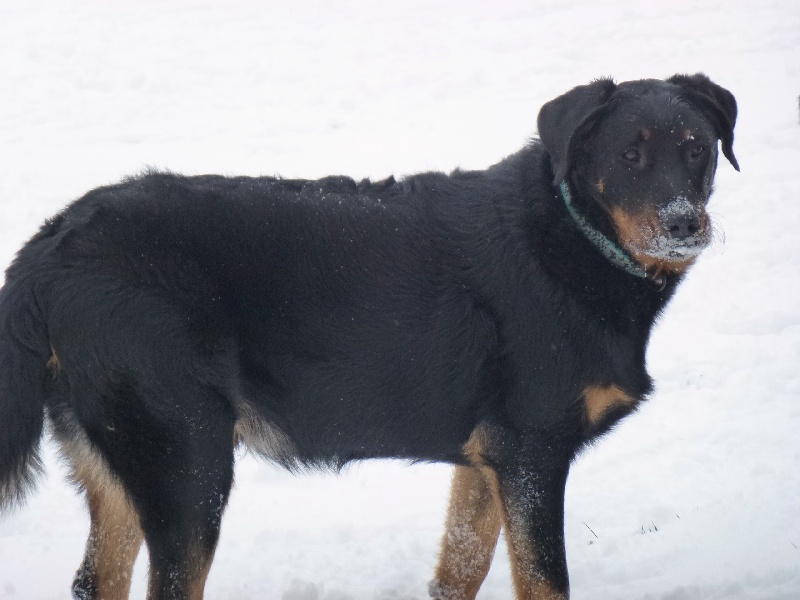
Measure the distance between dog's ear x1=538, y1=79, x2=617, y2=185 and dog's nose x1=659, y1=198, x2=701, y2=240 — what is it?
1.52 feet

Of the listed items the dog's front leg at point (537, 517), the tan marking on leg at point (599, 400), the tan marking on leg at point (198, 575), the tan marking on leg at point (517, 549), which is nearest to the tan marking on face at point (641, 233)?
the tan marking on leg at point (599, 400)

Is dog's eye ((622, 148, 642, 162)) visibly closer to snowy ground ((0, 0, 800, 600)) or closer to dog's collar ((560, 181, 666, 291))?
dog's collar ((560, 181, 666, 291))

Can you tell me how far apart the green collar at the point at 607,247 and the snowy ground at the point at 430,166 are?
1.67 meters

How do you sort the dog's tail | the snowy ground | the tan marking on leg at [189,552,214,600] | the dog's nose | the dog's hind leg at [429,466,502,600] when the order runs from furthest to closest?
the snowy ground → the dog's hind leg at [429,466,502,600] → the dog's nose → the tan marking on leg at [189,552,214,600] → the dog's tail

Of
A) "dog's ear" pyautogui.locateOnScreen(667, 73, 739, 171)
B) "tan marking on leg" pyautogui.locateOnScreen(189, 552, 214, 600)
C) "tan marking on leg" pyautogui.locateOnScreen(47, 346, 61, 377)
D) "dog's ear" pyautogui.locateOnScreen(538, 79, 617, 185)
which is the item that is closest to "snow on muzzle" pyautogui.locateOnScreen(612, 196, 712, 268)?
"dog's ear" pyautogui.locateOnScreen(538, 79, 617, 185)

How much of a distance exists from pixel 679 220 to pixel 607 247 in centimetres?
35

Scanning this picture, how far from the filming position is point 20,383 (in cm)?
359

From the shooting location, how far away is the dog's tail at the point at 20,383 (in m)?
3.59

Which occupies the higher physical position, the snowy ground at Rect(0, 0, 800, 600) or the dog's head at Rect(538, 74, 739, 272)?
the dog's head at Rect(538, 74, 739, 272)

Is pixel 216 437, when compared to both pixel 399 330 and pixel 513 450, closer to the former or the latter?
pixel 399 330

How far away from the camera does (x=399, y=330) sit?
402 cm

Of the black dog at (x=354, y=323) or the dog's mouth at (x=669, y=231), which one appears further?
the dog's mouth at (x=669, y=231)

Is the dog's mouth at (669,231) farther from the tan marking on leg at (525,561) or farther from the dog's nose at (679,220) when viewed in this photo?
the tan marking on leg at (525,561)

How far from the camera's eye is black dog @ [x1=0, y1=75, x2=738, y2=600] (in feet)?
12.0
